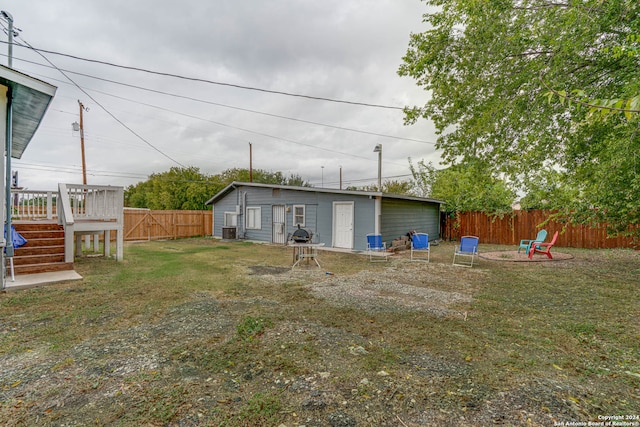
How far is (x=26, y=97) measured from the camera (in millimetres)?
5074

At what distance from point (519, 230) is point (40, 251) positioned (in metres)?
16.9

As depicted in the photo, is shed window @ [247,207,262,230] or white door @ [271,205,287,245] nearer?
white door @ [271,205,287,245]

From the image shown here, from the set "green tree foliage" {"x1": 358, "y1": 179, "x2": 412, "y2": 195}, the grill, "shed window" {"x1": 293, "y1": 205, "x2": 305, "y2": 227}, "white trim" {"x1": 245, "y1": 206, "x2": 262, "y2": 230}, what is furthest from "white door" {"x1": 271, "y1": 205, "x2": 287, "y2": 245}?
"green tree foliage" {"x1": 358, "y1": 179, "x2": 412, "y2": 195}

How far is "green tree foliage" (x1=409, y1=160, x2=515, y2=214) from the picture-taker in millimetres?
6992

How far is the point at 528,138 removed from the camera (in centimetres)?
587

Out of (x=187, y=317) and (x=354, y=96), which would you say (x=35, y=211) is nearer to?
(x=187, y=317)

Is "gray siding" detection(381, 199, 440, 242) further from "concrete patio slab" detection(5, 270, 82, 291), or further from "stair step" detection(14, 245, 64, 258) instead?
"stair step" detection(14, 245, 64, 258)

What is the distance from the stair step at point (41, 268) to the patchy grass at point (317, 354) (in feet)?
4.04

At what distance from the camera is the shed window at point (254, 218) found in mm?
14492

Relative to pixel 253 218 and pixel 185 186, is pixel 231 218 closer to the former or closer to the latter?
pixel 253 218

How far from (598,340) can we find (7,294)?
827 centimetres

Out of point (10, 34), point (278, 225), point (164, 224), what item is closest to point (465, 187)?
point (278, 225)

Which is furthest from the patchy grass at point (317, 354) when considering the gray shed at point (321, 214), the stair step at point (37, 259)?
the gray shed at point (321, 214)

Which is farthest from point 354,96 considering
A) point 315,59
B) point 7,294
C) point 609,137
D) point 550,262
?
point 7,294
